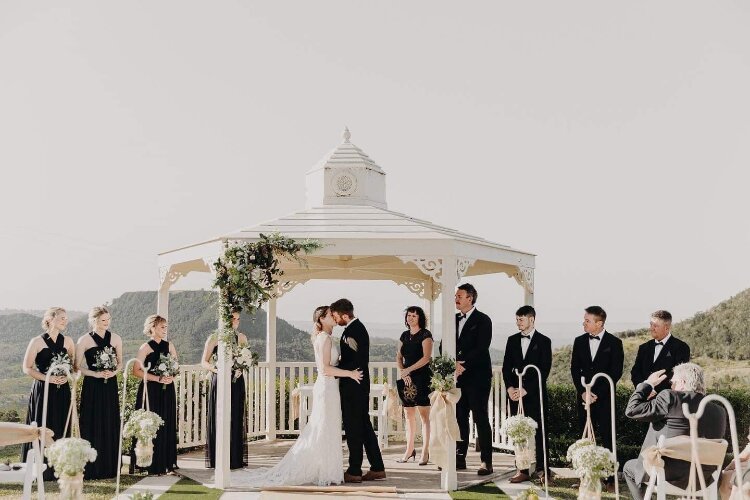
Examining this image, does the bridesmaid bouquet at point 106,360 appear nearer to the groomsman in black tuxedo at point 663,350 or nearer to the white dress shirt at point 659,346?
the groomsman in black tuxedo at point 663,350

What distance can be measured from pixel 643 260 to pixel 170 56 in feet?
53.1

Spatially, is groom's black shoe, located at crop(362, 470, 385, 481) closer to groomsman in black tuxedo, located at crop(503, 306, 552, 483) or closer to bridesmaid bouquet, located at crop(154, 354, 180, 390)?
groomsman in black tuxedo, located at crop(503, 306, 552, 483)

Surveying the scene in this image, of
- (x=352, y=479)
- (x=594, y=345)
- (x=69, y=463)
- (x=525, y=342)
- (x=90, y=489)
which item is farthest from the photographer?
(x=525, y=342)

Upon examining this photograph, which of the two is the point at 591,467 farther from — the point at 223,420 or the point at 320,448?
the point at 223,420

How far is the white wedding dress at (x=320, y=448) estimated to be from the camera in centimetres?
824

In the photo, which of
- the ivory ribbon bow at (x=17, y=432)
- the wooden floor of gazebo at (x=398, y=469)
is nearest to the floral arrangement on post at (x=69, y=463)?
the ivory ribbon bow at (x=17, y=432)

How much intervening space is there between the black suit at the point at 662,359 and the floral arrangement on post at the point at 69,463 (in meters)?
5.78

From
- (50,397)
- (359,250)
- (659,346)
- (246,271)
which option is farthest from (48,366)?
(659,346)

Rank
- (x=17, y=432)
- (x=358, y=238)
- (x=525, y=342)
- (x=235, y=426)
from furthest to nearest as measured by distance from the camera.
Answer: (x=235, y=426) < (x=525, y=342) < (x=358, y=238) < (x=17, y=432)

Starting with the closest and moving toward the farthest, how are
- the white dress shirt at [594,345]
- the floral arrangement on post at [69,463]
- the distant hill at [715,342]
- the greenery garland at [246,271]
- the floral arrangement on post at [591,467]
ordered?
the floral arrangement on post at [69,463] → the floral arrangement on post at [591,467] → the greenery garland at [246,271] → the white dress shirt at [594,345] → the distant hill at [715,342]

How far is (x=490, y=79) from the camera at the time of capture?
61.5 ft

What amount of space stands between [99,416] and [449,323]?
419 cm

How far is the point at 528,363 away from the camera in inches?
346

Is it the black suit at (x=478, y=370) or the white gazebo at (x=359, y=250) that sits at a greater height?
the white gazebo at (x=359, y=250)
